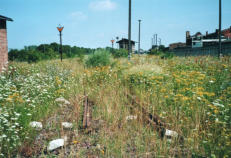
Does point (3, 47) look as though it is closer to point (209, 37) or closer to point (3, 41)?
point (3, 41)

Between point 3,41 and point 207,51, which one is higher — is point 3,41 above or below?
below

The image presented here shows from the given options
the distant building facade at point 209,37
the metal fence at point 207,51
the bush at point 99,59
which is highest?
the distant building facade at point 209,37

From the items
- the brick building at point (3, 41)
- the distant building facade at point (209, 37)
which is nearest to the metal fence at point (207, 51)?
the distant building facade at point (209, 37)

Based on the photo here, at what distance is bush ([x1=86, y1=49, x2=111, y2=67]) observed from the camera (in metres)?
12.4

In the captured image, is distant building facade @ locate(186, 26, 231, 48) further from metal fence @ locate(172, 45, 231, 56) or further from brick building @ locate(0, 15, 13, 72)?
brick building @ locate(0, 15, 13, 72)

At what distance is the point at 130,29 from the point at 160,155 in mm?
11516

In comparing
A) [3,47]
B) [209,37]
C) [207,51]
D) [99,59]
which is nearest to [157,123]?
[99,59]

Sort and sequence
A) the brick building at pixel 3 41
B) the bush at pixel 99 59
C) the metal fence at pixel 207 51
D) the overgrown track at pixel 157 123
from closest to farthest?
1. the overgrown track at pixel 157 123
2. the brick building at pixel 3 41
3. the bush at pixel 99 59
4. the metal fence at pixel 207 51

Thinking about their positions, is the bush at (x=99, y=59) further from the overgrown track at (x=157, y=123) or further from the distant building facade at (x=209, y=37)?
the distant building facade at (x=209, y=37)

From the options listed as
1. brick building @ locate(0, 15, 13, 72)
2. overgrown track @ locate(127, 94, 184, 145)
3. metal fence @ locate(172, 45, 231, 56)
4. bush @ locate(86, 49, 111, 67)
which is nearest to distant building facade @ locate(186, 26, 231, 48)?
metal fence @ locate(172, 45, 231, 56)

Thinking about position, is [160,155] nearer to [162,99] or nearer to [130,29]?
[162,99]

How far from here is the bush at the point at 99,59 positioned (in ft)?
40.7

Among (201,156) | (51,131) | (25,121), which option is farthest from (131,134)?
(25,121)

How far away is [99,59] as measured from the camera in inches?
491
